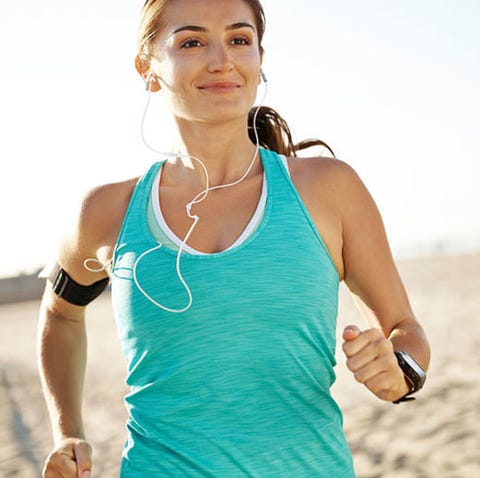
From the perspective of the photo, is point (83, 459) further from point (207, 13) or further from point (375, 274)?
point (207, 13)

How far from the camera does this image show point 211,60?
2.53m

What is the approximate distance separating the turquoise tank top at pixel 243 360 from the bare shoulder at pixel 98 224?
0.23m

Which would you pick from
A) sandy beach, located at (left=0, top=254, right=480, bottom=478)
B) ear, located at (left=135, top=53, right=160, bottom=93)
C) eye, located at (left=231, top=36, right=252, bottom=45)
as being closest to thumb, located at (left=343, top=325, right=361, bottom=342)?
eye, located at (left=231, top=36, right=252, bottom=45)

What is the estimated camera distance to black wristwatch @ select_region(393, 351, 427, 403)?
227cm

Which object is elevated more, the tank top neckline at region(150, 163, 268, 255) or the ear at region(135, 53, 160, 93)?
the ear at region(135, 53, 160, 93)

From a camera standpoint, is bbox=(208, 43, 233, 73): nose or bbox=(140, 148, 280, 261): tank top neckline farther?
bbox=(208, 43, 233, 73): nose

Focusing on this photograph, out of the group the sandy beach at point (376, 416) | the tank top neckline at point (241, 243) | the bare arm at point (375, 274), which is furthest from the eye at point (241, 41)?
the sandy beach at point (376, 416)

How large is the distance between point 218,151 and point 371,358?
2.97 feet

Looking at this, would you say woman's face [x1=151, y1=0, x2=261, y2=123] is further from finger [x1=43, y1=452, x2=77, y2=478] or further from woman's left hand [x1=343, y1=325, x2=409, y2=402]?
finger [x1=43, y1=452, x2=77, y2=478]

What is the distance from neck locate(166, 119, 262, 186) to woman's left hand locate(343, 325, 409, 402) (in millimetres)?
756

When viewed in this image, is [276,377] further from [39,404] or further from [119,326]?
[39,404]

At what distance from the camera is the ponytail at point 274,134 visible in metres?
3.03

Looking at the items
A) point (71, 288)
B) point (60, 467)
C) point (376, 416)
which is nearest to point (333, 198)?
point (71, 288)

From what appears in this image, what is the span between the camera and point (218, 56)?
2.53 metres
